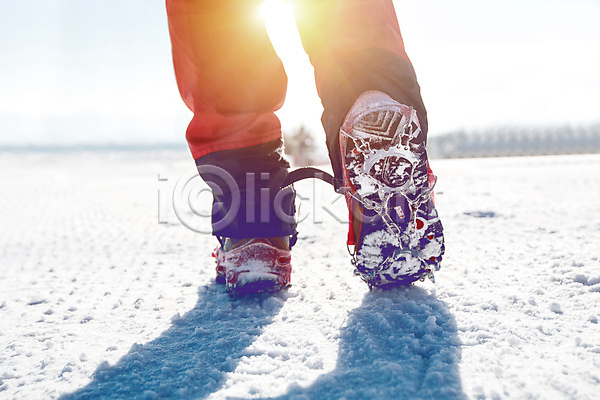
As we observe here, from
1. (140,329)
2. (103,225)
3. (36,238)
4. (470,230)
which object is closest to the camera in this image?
(140,329)

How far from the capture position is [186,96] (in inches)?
29.4

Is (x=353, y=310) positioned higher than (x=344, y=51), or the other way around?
(x=344, y=51)

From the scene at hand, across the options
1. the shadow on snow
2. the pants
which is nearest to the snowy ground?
the shadow on snow

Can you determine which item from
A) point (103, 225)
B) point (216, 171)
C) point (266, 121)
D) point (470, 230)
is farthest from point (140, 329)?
A: point (103, 225)

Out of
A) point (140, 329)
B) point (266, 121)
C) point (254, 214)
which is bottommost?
point (140, 329)

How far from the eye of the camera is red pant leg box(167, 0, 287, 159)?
0.70 m

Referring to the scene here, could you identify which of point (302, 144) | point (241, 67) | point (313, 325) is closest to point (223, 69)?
point (241, 67)

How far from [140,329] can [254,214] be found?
25 cm

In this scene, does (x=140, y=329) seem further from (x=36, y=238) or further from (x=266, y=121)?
(x=36, y=238)

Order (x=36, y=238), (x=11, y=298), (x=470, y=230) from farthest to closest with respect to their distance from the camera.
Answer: (x=36, y=238), (x=470, y=230), (x=11, y=298)

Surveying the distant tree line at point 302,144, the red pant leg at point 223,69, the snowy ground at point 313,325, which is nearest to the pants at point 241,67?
the red pant leg at point 223,69

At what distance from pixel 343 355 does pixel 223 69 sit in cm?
50

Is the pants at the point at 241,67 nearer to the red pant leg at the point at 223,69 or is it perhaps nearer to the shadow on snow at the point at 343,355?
the red pant leg at the point at 223,69

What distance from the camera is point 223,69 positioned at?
704mm
